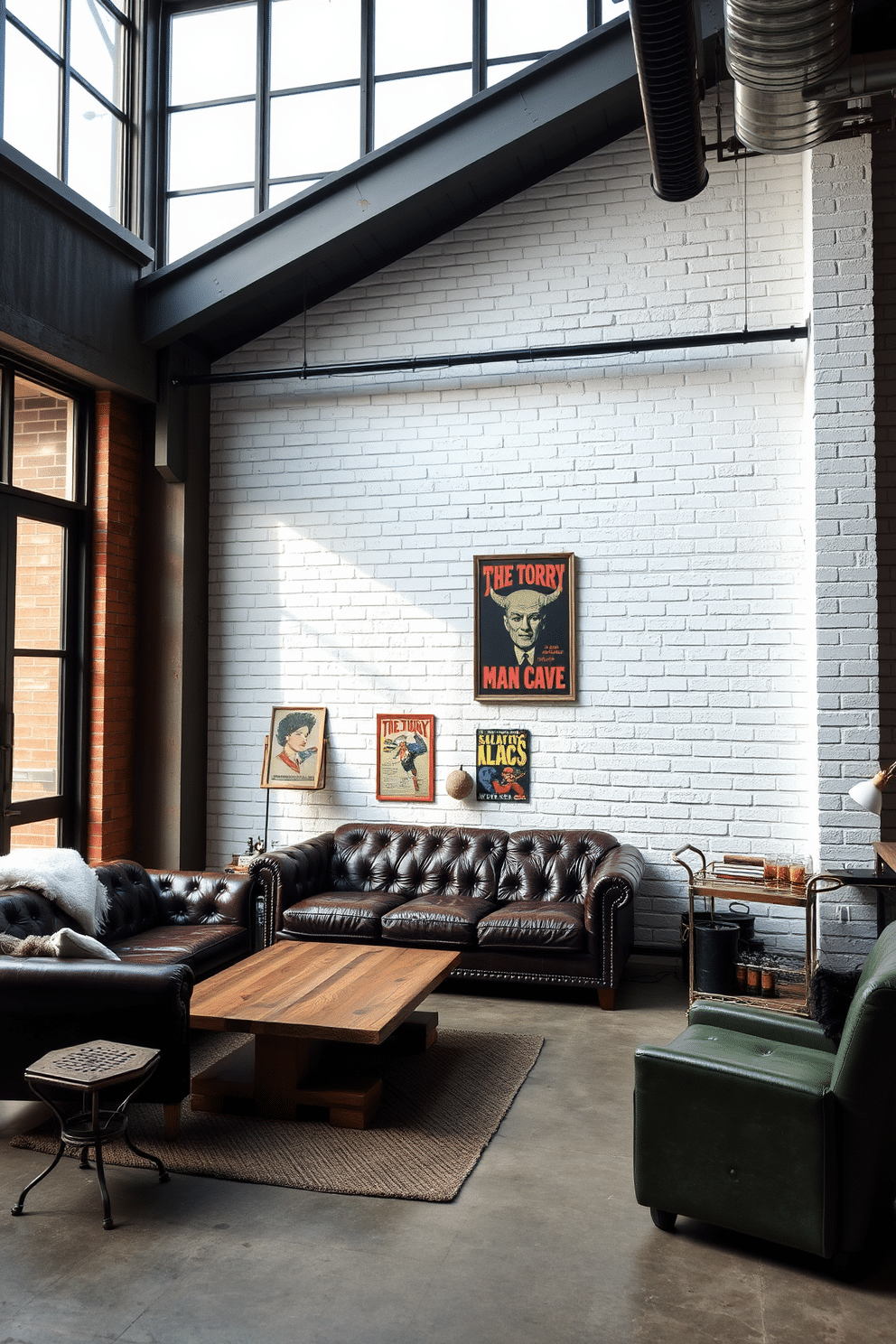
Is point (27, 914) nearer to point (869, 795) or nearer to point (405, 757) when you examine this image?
point (405, 757)

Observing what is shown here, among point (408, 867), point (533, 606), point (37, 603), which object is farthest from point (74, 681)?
point (533, 606)

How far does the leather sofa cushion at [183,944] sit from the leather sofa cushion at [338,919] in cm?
34

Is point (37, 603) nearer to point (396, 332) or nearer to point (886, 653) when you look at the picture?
point (396, 332)

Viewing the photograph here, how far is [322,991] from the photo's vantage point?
4.25 metres

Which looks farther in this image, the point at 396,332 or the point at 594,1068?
the point at 396,332

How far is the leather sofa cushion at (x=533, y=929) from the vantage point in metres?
5.43

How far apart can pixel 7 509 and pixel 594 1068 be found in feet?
13.8

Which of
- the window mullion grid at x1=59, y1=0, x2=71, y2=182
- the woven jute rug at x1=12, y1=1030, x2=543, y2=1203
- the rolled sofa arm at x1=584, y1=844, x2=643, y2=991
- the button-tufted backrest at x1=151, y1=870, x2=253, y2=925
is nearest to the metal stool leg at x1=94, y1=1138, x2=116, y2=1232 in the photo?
the woven jute rug at x1=12, y1=1030, x2=543, y2=1203

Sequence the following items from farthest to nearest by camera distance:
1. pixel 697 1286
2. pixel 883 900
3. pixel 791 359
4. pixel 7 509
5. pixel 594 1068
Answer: pixel 791 359 → pixel 7 509 → pixel 883 900 → pixel 594 1068 → pixel 697 1286

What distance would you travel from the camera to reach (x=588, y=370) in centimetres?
648

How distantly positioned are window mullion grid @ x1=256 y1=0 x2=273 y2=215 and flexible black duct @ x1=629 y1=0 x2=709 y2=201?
308 centimetres

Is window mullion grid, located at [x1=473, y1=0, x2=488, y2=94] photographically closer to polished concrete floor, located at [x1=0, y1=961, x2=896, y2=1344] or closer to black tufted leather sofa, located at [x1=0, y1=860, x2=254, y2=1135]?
black tufted leather sofa, located at [x1=0, y1=860, x2=254, y2=1135]

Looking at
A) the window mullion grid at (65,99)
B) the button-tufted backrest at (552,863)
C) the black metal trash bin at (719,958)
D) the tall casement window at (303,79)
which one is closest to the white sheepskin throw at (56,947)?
the button-tufted backrest at (552,863)

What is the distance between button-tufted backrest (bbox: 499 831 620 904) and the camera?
602 centimetres
